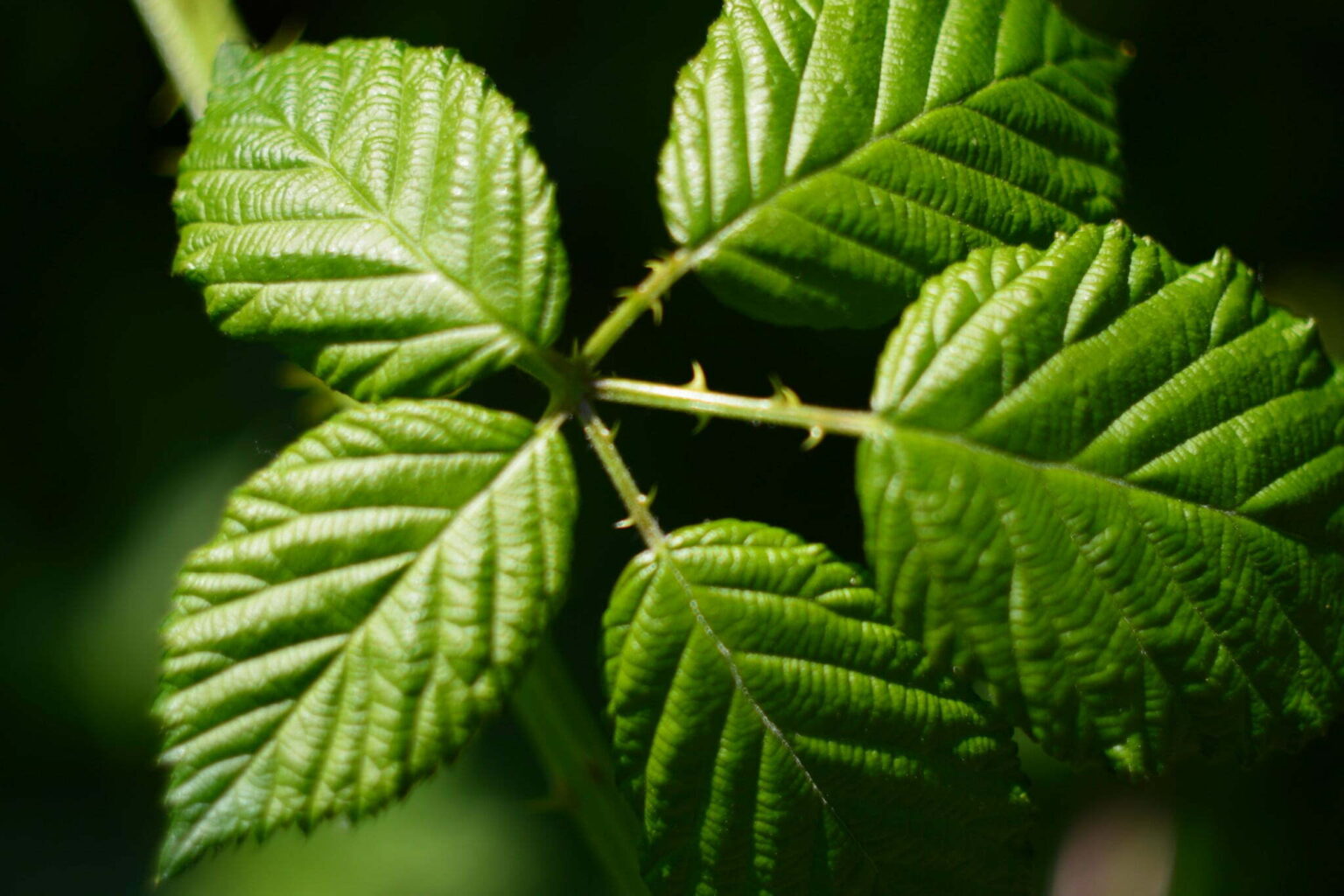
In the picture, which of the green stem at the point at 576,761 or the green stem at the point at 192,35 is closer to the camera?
the green stem at the point at 576,761

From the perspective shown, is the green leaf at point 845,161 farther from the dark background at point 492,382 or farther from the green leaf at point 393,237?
the dark background at point 492,382

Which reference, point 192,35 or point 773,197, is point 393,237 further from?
point 192,35

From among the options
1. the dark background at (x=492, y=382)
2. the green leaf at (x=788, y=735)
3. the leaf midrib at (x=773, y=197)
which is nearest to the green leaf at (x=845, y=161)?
the leaf midrib at (x=773, y=197)

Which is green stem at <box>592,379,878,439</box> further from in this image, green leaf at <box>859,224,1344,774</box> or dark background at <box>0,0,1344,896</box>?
dark background at <box>0,0,1344,896</box>

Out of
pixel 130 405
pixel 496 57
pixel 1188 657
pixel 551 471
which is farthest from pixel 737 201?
pixel 130 405

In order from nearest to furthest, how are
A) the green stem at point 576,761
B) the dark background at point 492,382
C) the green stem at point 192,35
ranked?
the green stem at point 576,761 → the green stem at point 192,35 → the dark background at point 492,382

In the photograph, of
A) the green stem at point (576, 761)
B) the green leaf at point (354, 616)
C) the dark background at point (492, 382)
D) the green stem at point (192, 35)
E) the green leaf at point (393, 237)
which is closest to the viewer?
the green leaf at point (354, 616)

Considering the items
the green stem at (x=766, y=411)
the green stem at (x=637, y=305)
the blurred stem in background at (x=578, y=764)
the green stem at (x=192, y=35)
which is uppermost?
the green stem at (x=192, y=35)

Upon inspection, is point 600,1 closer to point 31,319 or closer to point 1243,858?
point 31,319

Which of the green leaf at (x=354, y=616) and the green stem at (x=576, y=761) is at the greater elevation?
the green leaf at (x=354, y=616)
